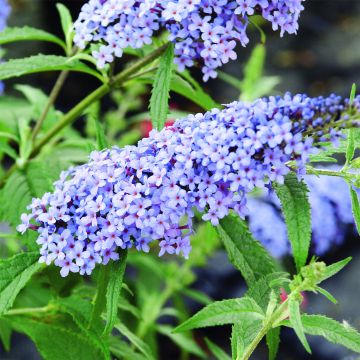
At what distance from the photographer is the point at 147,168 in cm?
175

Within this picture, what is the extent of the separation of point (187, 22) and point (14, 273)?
2.51ft

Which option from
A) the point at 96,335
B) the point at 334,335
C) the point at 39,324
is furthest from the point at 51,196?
the point at 334,335

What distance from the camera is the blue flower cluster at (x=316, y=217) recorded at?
343 centimetres

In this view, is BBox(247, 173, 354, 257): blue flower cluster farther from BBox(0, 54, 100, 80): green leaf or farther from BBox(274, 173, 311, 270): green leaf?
BBox(274, 173, 311, 270): green leaf

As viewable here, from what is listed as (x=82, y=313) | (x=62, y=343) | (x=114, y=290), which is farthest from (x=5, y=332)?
(x=114, y=290)

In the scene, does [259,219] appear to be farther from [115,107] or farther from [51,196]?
[115,107]

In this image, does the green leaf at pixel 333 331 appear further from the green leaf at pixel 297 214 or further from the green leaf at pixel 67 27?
the green leaf at pixel 67 27

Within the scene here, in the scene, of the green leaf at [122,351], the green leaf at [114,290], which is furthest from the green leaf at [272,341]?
the green leaf at [122,351]

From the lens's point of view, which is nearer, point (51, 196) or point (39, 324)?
point (51, 196)

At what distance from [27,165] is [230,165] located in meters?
1.11

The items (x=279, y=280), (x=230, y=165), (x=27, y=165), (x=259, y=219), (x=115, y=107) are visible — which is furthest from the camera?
(x=115, y=107)

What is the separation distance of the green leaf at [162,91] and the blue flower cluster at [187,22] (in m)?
0.04

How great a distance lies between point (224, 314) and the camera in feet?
5.61

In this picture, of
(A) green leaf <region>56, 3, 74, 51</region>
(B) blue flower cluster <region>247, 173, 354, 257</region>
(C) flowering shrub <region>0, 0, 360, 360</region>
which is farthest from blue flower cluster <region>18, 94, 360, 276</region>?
(B) blue flower cluster <region>247, 173, 354, 257</region>
